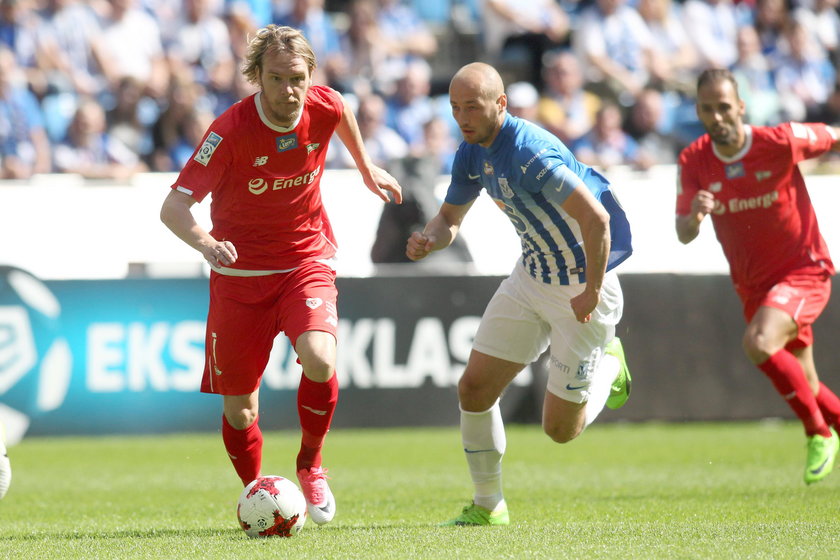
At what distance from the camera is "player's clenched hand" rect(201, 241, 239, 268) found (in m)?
5.66

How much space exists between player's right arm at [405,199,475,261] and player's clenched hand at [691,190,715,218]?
61.5 inches

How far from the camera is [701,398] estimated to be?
11.4 m

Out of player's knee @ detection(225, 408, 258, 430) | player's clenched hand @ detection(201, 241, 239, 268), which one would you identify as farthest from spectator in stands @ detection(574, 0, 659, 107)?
player's clenched hand @ detection(201, 241, 239, 268)

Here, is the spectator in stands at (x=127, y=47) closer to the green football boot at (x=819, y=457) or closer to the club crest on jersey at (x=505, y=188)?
the club crest on jersey at (x=505, y=188)

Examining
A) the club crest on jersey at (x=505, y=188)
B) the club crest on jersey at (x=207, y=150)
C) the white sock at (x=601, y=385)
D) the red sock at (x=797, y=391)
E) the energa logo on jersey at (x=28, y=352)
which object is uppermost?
the club crest on jersey at (x=207, y=150)

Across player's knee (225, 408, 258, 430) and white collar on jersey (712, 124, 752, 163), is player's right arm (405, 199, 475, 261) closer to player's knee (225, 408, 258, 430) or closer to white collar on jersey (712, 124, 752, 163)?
player's knee (225, 408, 258, 430)

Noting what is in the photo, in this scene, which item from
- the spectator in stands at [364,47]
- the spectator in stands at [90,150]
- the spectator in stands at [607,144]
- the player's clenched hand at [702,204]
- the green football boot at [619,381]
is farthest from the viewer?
the spectator in stands at [364,47]

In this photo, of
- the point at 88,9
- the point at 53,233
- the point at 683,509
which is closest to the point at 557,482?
the point at 683,509

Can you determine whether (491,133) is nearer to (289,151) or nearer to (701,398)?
(289,151)

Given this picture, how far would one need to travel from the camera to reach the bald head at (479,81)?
575cm

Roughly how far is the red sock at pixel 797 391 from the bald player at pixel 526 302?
1494 mm

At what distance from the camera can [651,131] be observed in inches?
548

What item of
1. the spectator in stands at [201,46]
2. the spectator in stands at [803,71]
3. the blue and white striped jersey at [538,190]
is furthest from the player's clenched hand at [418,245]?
the spectator in stands at [803,71]

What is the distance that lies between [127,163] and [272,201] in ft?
22.2
